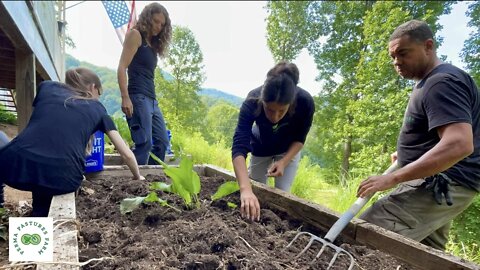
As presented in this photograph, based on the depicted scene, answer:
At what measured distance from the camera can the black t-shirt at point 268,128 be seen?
2.34 m

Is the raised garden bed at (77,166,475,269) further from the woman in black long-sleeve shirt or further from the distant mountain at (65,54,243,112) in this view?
the distant mountain at (65,54,243,112)

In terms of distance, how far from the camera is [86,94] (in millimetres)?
2254

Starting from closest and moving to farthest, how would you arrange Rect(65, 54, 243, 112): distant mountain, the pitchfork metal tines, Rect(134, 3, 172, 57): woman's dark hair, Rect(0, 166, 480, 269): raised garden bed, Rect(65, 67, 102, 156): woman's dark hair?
Rect(0, 166, 480, 269): raised garden bed → the pitchfork metal tines → Rect(65, 67, 102, 156): woman's dark hair → Rect(134, 3, 172, 57): woman's dark hair → Rect(65, 54, 243, 112): distant mountain

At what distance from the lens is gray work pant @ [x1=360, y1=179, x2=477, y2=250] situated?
1.98 meters

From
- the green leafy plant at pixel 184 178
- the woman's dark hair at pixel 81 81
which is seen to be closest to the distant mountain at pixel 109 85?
the woman's dark hair at pixel 81 81

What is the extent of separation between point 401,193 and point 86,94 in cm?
214

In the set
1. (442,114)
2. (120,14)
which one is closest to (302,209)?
(442,114)

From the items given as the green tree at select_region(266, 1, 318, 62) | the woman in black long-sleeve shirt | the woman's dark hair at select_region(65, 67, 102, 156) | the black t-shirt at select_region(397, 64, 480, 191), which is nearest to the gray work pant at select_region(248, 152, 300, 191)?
the woman in black long-sleeve shirt

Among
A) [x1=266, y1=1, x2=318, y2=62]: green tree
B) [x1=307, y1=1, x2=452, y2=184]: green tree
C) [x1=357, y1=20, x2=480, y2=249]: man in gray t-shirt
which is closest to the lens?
[x1=357, y1=20, x2=480, y2=249]: man in gray t-shirt


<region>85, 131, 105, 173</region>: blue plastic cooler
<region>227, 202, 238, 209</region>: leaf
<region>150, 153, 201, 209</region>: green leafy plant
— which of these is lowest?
<region>85, 131, 105, 173</region>: blue plastic cooler

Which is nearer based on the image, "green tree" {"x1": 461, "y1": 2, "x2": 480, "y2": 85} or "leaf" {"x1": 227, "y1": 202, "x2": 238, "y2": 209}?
"leaf" {"x1": 227, "y1": 202, "x2": 238, "y2": 209}

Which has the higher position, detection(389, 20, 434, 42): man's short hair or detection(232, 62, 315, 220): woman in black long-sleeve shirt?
detection(389, 20, 434, 42): man's short hair

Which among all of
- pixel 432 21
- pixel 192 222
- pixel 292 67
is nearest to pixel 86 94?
pixel 192 222

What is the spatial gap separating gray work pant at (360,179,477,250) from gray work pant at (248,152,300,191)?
895 millimetres
